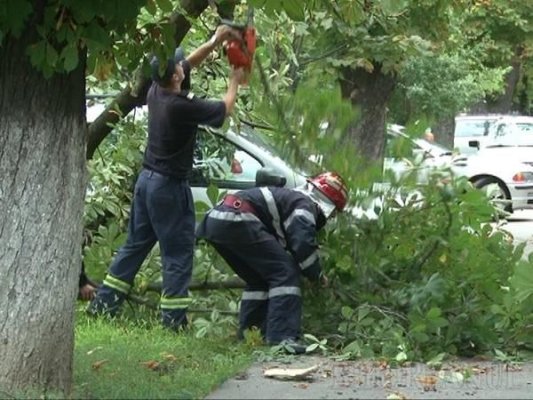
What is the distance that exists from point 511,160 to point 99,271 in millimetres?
15267

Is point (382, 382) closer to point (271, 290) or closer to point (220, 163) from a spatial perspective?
point (271, 290)

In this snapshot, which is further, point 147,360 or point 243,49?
point 243,49

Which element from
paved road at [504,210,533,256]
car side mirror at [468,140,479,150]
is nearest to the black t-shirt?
paved road at [504,210,533,256]

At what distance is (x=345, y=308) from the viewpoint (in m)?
7.21

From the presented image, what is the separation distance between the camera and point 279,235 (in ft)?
24.2

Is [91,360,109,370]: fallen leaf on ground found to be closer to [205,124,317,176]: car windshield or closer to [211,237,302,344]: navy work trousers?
[211,237,302,344]: navy work trousers

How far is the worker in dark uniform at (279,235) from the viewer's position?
717 cm

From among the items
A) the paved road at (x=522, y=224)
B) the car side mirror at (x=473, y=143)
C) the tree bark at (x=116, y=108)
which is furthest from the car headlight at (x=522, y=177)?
the tree bark at (x=116, y=108)

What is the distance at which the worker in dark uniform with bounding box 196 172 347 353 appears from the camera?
23.5 feet

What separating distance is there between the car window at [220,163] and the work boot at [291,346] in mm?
3638

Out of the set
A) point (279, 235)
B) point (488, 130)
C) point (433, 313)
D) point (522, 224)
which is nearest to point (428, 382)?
point (433, 313)

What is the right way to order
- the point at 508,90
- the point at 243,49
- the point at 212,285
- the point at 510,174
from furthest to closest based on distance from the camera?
the point at 508,90 → the point at 510,174 → the point at 212,285 → the point at 243,49

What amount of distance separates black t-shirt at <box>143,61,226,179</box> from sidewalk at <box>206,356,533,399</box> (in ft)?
5.17

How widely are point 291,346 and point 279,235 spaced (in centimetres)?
78
